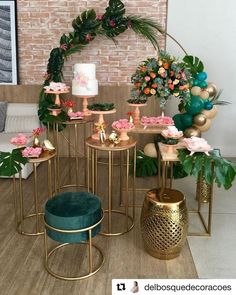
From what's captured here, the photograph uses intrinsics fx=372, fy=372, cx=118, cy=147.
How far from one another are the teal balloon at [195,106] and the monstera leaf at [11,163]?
2160mm

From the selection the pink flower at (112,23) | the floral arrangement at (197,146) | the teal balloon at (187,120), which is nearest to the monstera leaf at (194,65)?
the teal balloon at (187,120)

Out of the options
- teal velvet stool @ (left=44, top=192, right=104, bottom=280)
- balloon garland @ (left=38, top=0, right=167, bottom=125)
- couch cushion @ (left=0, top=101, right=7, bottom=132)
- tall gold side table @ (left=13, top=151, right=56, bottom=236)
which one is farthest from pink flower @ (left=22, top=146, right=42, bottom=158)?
couch cushion @ (left=0, top=101, right=7, bottom=132)

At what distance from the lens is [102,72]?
5219 mm

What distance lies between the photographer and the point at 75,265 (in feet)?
8.73

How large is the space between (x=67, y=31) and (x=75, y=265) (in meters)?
3.48

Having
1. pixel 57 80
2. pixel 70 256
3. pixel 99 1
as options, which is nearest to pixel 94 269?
pixel 70 256

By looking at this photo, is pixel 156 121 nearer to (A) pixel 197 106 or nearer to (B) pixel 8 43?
(A) pixel 197 106

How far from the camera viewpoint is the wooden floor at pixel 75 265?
241 cm

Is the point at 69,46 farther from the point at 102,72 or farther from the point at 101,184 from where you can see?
the point at 101,184

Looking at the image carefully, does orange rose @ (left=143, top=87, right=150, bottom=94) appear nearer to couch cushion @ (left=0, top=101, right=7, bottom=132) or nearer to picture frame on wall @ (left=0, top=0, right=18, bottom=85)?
couch cushion @ (left=0, top=101, right=7, bottom=132)

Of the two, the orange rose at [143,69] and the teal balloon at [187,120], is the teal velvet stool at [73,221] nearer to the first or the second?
the orange rose at [143,69]

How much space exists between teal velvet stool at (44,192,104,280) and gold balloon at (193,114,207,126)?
2163 millimetres

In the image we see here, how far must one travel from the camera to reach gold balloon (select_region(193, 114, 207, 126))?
4.38 meters

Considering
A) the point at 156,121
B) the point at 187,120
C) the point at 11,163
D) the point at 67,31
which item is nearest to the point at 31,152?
the point at 11,163
